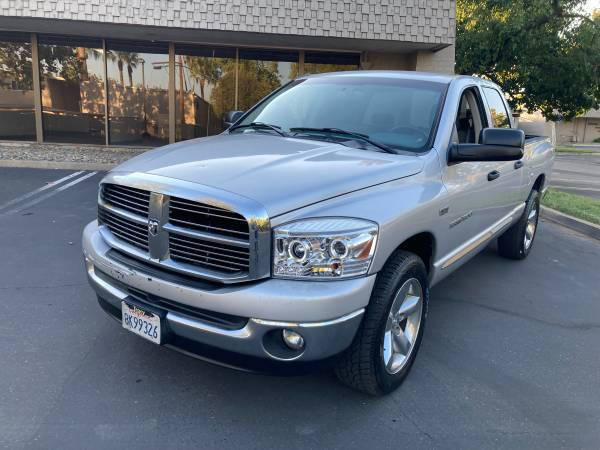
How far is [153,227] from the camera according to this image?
2711 millimetres

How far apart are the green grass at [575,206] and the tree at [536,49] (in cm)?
605

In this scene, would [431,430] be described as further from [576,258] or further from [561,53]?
[561,53]

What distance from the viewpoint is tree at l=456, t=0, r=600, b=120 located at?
47.5ft

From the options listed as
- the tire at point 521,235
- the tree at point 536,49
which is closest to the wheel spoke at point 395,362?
the tire at point 521,235

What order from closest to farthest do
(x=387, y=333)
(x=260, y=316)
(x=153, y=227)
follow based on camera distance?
(x=260, y=316) → (x=153, y=227) → (x=387, y=333)

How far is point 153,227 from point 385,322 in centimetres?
132

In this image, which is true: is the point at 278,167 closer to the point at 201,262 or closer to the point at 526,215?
the point at 201,262

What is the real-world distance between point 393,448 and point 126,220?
190 centimetres

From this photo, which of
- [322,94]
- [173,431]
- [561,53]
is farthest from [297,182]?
[561,53]

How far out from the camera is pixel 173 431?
268 cm

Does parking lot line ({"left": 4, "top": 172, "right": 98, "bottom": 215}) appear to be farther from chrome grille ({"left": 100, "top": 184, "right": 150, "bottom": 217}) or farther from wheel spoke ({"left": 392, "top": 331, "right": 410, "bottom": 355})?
wheel spoke ({"left": 392, "top": 331, "right": 410, "bottom": 355})

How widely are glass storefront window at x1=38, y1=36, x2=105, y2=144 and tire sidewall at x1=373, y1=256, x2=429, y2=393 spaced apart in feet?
43.0

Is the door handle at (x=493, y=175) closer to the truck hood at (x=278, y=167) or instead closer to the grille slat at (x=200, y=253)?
the truck hood at (x=278, y=167)

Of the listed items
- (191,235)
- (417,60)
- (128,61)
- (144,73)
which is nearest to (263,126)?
(191,235)
